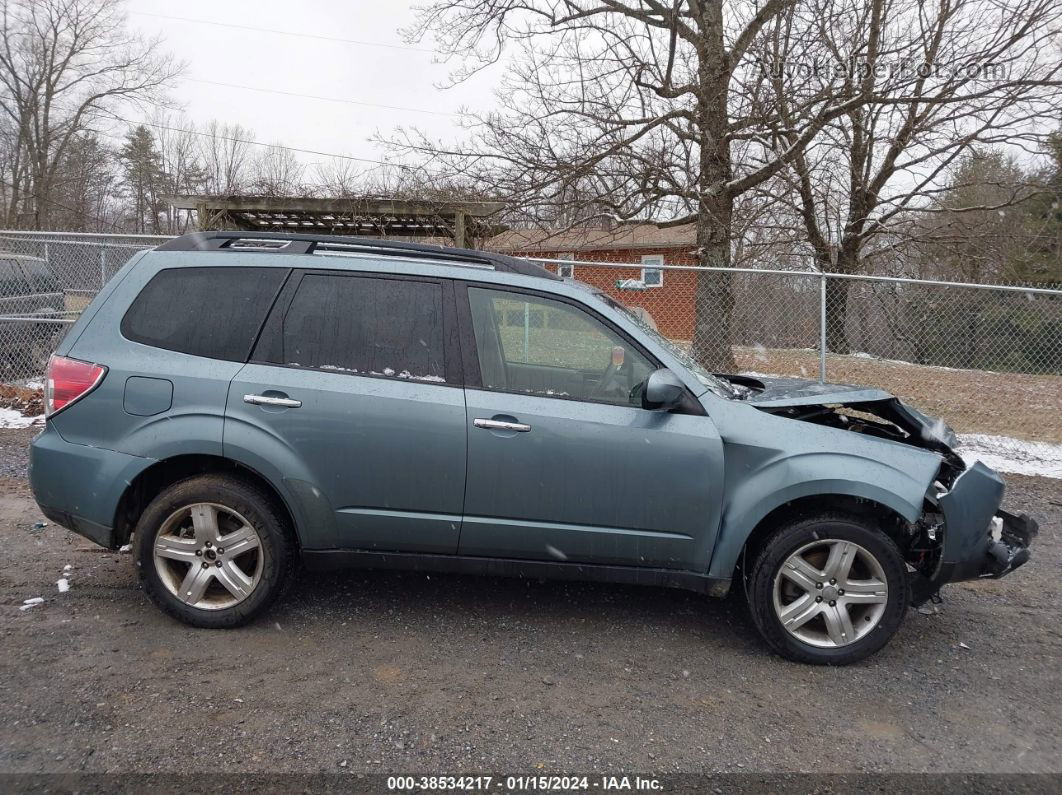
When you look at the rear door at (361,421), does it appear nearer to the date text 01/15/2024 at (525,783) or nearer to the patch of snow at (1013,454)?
the date text 01/15/2024 at (525,783)

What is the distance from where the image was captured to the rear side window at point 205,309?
11.4 ft

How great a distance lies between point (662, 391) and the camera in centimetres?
321

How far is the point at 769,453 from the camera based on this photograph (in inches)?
130

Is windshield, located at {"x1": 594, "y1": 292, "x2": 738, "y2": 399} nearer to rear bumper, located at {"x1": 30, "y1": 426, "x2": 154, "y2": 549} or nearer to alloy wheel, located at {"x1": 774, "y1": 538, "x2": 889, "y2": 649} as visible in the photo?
alloy wheel, located at {"x1": 774, "y1": 538, "x2": 889, "y2": 649}

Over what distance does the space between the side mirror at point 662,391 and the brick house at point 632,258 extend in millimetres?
3898

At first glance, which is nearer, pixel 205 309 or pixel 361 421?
pixel 361 421

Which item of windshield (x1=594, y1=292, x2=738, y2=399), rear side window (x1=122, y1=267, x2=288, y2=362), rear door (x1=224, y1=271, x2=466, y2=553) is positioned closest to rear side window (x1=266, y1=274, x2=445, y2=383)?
rear door (x1=224, y1=271, x2=466, y2=553)

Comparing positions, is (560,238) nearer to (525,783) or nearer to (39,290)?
(39,290)

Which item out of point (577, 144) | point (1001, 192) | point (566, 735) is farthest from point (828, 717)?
point (1001, 192)

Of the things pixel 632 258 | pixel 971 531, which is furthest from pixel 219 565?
pixel 632 258

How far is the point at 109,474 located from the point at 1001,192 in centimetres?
1816

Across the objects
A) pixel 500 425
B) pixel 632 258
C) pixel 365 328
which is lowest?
pixel 500 425

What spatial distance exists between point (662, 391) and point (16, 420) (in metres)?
7.63

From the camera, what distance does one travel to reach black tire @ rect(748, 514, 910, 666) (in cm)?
328
